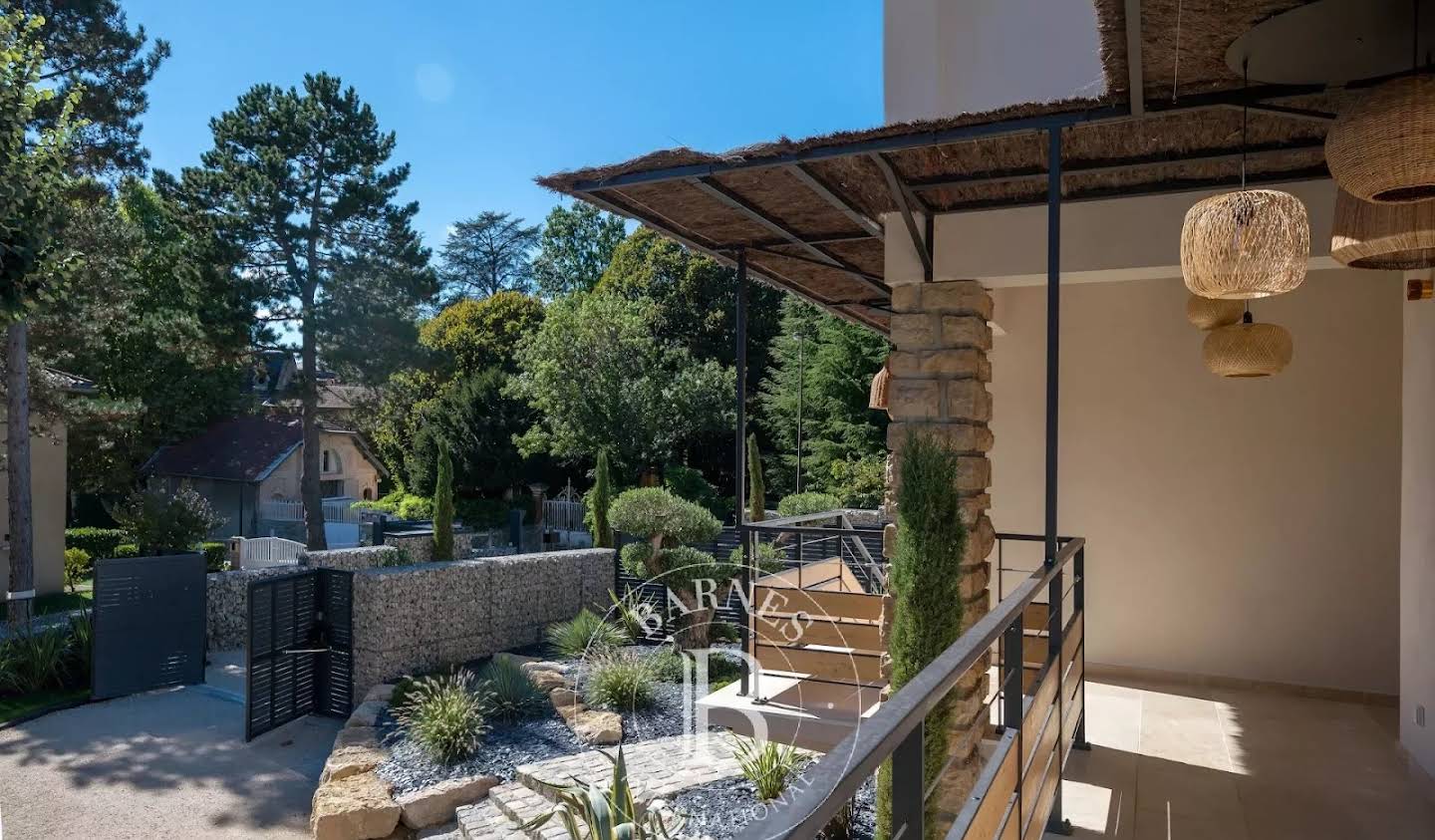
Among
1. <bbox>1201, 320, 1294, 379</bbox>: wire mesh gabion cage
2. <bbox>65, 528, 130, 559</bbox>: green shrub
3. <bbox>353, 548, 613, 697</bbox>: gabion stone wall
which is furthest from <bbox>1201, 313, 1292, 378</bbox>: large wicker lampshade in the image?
<bbox>65, 528, 130, 559</bbox>: green shrub

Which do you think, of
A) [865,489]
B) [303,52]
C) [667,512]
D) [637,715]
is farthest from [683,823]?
[303,52]

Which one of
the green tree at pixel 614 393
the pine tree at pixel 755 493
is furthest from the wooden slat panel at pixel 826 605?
the green tree at pixel 614 393

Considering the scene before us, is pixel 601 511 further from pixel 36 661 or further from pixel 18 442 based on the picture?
pixel 18 442

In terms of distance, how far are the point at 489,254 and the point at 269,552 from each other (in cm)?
2971

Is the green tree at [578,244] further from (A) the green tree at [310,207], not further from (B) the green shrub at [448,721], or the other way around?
(B) the green shrub at [448,721]

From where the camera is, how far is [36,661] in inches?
409

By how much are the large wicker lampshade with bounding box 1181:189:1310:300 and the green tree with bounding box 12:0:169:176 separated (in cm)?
1737

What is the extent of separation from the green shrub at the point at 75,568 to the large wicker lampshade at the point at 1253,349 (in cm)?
1946

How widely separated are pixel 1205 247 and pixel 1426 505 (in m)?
2.31

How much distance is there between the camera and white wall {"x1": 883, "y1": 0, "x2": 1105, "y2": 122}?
5633mm

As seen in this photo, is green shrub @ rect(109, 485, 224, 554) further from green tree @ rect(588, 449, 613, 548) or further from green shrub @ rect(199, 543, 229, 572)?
green tree @ rect(588, 449, 613, 548)

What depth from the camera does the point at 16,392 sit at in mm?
12852

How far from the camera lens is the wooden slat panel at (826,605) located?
5938mm

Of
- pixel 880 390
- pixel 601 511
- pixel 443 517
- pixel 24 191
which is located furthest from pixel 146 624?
pixel 880 390
